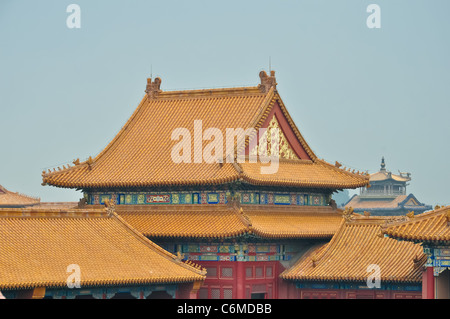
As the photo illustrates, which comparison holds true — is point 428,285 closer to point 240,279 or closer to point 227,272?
point 240,279

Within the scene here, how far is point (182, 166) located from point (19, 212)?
9.62 m

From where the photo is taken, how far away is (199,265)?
5350 cm

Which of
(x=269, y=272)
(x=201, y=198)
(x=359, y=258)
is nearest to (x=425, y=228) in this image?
(x=359, y=258)

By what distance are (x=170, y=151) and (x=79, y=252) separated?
34.7 ft

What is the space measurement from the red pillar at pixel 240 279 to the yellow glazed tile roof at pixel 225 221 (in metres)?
1.75

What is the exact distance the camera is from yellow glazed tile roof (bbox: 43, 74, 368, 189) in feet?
180

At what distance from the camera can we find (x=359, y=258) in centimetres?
5222

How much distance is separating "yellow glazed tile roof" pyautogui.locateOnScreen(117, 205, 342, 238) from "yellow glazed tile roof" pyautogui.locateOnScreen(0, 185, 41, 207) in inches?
1569

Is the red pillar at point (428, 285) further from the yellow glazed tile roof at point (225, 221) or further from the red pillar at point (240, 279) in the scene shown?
the red pillar at point (240, 279)

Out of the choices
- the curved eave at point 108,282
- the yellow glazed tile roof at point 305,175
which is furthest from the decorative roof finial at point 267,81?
the curved eave at point 108,282
